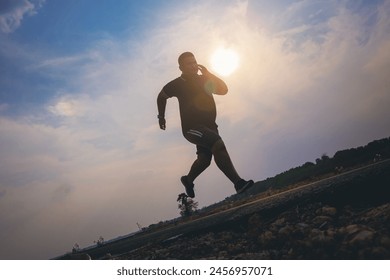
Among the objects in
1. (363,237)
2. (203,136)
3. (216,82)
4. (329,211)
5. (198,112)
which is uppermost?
(216,82)

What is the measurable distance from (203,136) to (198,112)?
327mm

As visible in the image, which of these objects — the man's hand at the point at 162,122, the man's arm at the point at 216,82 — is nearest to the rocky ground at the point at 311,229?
the man's hand at the point at 162,122

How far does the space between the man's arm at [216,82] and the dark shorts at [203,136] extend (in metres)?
0.60

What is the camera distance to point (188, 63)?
13.0ft

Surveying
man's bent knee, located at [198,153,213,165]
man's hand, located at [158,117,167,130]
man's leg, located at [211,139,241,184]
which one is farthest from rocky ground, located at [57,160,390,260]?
man's hand, located at [158,117,167,130]

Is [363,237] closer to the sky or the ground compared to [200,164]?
closer to the ground

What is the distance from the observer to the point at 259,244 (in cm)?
213

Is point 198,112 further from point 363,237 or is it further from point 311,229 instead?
point 363,237

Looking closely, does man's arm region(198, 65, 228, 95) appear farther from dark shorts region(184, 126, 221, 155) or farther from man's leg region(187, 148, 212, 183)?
man's leg region(187, 148, 212, 183)

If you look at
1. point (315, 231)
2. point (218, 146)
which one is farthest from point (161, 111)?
point (315, 231)

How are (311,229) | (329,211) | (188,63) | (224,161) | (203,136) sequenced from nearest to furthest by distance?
(311,229) < (329,211) < (224,161) < (203,136) < (188,63)

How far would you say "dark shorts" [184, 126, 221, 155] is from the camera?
3.67 m
